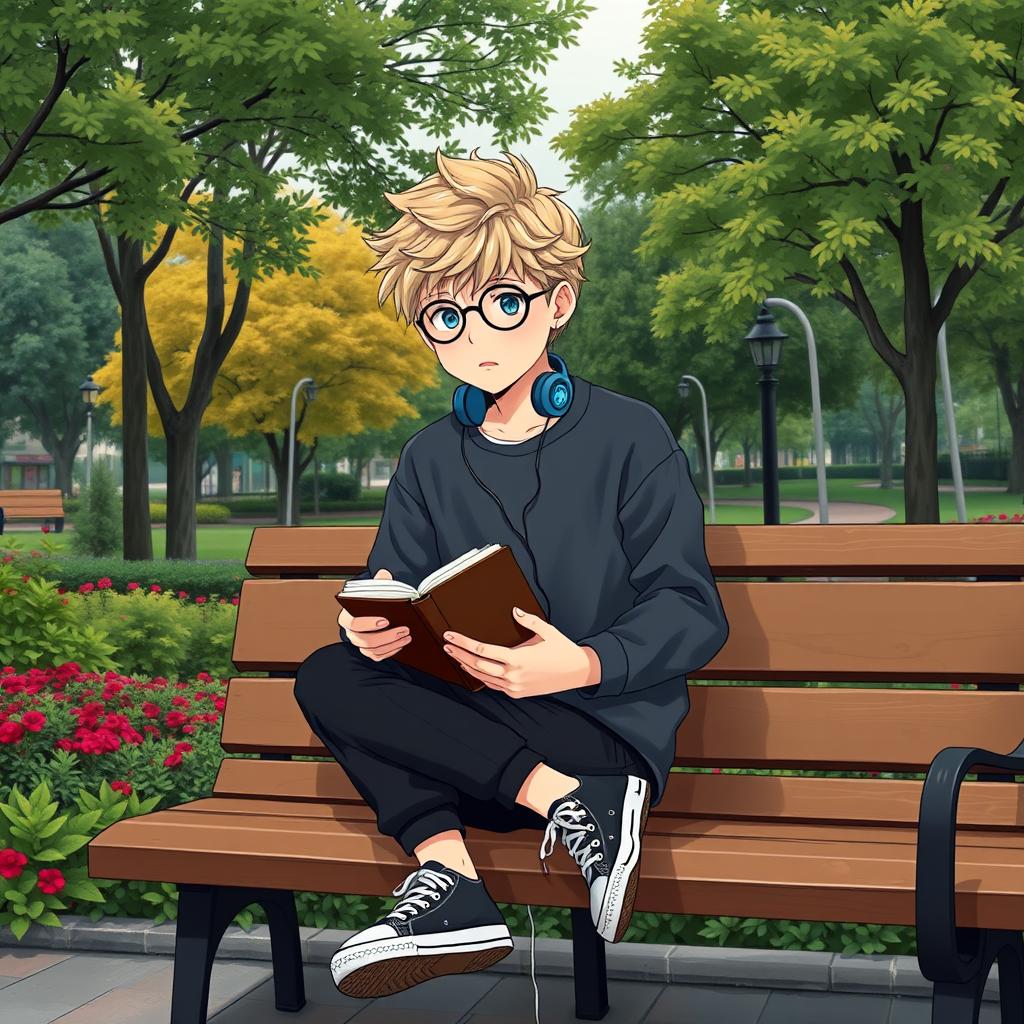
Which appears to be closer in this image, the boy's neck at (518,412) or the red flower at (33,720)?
the boy's neck at (518,412)

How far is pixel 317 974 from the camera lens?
4.32 m

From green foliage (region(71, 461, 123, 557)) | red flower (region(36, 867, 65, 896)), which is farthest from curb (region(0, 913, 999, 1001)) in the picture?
green foliage (region(71, 461, 123, 557))

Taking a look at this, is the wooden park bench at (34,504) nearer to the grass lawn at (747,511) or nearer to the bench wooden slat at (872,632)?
the grass lawn at (747,511)

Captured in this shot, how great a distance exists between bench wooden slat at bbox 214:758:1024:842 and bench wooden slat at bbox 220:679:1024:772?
0.18 feet

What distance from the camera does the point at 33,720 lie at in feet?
16.7

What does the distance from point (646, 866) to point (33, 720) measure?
9.11 ft

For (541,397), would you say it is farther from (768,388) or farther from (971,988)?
(768,388)

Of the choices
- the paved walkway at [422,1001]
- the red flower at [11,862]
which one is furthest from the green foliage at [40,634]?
the paved walkway at [422,1001]

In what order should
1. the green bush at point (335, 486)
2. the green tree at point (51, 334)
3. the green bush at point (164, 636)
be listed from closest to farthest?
1. the green bush at point (164, 636)
2. the green tree at point (51, 334)
3. the green bush at point (335, 486)

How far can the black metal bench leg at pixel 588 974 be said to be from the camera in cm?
391

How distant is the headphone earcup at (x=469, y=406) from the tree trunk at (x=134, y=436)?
15.5 metres

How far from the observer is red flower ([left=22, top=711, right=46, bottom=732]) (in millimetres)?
5047

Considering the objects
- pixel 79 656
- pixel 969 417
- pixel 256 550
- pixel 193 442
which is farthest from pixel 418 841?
pixel 969 417

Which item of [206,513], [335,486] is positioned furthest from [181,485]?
[335,486]
